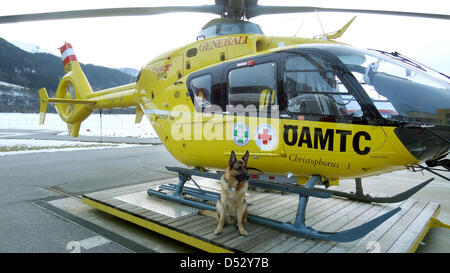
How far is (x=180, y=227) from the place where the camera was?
3.40 m

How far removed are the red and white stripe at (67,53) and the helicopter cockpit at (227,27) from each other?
6.24 meters

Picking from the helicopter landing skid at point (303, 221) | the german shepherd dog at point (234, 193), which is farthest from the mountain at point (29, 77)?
the german shepherd dog at point (234, 193)

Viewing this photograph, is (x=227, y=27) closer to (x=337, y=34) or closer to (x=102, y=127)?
(x=337, y=34)

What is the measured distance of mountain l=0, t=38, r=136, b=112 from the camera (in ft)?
369

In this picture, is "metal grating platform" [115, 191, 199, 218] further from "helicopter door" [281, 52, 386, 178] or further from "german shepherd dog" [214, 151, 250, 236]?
"helicopter door" [281, 52, 386, 178]

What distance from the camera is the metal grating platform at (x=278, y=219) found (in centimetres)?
296

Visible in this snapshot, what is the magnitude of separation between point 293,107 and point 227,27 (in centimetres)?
221

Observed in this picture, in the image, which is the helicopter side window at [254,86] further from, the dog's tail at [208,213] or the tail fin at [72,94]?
the tail fin at [72,94]

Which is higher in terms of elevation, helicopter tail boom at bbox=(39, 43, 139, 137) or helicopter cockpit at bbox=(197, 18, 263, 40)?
helicopter cockpit at bbox=(197, 18, 263, 40)

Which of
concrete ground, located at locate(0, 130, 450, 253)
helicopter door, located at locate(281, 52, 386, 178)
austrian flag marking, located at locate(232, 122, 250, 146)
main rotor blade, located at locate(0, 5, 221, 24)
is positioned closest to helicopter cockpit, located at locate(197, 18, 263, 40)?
main rotor blade, located at locate(0, 5, 221, 24)

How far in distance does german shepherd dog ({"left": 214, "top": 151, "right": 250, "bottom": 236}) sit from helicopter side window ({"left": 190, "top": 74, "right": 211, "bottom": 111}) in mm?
1220

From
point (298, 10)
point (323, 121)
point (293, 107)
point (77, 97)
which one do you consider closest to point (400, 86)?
point (323, 121)
